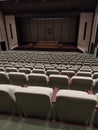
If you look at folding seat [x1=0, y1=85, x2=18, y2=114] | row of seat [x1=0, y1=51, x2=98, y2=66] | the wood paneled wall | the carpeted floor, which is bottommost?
row of seat [x1=0, y1=51, x2=98, y2=66]

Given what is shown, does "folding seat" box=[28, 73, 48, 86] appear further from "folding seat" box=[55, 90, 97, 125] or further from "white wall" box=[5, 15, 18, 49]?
"white wall" box=[5, 15, 18, 49]

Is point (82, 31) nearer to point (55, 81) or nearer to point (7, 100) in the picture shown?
point (55, 81)

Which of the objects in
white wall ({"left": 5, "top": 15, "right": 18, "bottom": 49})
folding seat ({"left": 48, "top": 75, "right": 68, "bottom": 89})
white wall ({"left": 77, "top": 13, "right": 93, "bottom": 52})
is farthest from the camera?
white wall ({"left": 5, "top": 15, "right": 18, "bottom": 49})

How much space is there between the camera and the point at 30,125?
120cm

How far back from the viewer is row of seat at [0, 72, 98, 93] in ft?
6.53

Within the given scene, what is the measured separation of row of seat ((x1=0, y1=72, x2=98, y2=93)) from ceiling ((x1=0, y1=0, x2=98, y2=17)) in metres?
10.3

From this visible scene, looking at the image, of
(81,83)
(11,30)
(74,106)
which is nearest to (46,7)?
(11,30)

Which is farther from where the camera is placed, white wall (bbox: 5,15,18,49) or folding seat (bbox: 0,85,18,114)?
white wall (bbox: 5,15,18,49)

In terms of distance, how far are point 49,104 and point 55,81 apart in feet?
3.39

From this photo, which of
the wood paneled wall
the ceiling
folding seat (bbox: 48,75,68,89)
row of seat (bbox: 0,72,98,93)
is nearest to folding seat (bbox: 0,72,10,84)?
row of seat (bbox: 0,72,98,93)

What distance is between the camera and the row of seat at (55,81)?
1.99m

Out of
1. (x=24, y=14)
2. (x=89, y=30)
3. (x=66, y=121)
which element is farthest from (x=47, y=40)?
(x=66, y=121)

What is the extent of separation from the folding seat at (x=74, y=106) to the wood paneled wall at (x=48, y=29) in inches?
615

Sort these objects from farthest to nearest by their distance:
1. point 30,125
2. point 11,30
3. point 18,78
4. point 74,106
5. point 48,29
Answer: point 48,29
point 11,30
point 18,78
point 30,125
point 74,106
